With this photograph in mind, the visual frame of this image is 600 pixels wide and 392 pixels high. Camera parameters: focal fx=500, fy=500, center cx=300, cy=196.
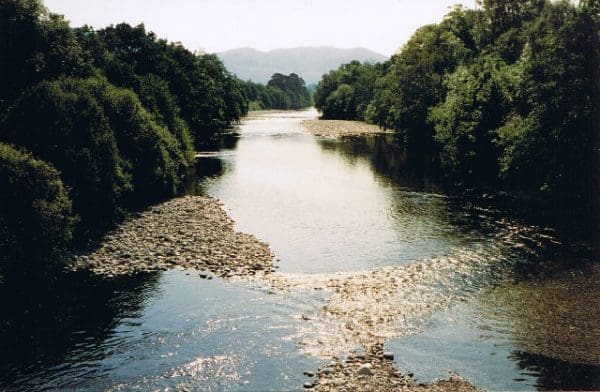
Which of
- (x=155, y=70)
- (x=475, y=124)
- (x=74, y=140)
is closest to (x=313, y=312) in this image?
(x=74, y=140)

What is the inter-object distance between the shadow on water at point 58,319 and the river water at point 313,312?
0.09m

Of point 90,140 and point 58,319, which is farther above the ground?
point 90,140

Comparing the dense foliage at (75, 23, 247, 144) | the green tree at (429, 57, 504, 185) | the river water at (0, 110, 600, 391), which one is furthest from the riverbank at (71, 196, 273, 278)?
the green tree at (429, 57, 504, 185)

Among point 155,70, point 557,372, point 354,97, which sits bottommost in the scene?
point 557,372

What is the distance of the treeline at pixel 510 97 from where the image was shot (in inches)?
1599

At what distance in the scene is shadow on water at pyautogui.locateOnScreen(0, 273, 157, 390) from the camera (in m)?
20.6

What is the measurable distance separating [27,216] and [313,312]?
16.7 meters

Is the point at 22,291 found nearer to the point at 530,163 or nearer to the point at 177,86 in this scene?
the point at 530,163

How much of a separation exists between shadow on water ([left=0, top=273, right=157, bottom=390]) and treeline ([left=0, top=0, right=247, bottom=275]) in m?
1.64

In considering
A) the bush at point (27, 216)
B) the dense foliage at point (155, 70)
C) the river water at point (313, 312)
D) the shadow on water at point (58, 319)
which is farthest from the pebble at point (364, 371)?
the dense foliage at point (155, 70)

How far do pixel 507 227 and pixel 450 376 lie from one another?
23.6m

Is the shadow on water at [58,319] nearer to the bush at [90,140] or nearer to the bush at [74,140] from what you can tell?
the bush at [90,140]

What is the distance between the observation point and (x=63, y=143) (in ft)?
120

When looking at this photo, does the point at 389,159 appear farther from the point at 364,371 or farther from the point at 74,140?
the point at 364,371
